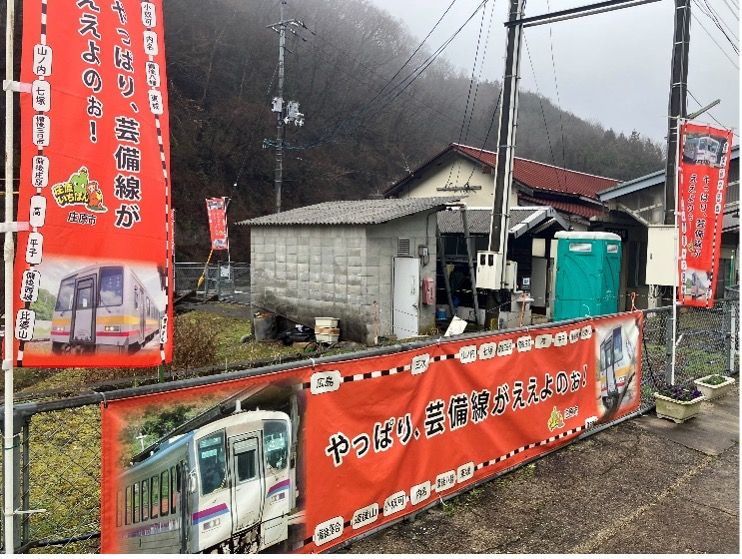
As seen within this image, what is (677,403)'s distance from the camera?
7.37 metres

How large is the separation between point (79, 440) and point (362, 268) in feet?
24.5

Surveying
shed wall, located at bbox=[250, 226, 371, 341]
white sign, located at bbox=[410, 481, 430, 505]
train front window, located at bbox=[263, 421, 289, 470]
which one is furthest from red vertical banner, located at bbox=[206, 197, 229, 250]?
train front window, located at bbox=[263, 421, 289, 470]

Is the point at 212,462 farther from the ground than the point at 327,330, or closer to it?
farther from the ground

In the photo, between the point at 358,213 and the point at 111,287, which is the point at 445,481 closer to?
the point at 111,287

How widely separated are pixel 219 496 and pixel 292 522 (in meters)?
0.67

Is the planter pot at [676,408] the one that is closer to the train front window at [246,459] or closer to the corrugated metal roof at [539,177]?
the train front window at [246,459]

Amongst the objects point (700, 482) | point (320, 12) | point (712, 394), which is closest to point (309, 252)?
point (712, 394)

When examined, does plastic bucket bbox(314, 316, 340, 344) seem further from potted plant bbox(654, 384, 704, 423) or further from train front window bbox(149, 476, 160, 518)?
train front window bbox(149, 476, 160, 518)

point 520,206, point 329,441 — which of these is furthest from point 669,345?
point 520,206

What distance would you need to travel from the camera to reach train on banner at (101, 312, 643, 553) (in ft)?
10.3

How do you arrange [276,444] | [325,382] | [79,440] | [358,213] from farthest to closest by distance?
[358,213] → [79,440] → [325,382] → [276,444]

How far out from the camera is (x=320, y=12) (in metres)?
49.7

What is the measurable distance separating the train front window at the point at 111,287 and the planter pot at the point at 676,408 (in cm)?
701

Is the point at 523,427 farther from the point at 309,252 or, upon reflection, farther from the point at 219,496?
the point at 309,252
